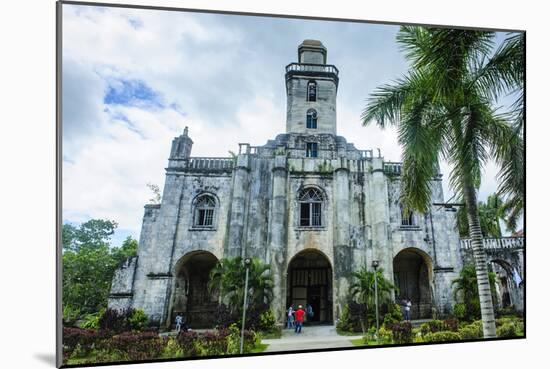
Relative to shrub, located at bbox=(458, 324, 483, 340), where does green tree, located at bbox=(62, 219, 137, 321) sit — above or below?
above

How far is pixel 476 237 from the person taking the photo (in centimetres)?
745

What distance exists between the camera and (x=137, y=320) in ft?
24.6

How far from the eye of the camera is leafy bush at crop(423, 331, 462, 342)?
772 centimetres

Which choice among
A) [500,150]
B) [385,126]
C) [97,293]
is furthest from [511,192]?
[97,293]

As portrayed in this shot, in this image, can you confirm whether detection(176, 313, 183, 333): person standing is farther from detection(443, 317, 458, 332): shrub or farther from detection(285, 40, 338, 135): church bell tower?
detection(285, 40, 338, 135): church bell tower

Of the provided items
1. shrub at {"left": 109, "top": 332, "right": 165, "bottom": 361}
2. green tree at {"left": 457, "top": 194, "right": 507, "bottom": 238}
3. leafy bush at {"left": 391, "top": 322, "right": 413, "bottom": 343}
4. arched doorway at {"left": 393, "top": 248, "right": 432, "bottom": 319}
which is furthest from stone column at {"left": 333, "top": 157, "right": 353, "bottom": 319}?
shrub at {"left": 109, "top": 332, "right": 165, "bottom": 361}

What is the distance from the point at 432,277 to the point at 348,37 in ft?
22.0

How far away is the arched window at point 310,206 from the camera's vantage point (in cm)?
1068

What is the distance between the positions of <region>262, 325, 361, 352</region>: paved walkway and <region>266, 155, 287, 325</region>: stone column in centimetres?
91

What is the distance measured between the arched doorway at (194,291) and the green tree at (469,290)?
19.4 ft

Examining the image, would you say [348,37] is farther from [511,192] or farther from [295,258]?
[295,258]

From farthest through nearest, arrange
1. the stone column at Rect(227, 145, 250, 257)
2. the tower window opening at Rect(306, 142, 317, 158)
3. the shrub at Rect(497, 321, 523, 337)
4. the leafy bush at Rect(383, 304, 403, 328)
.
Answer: the tower window opening at Rect(306, 142, 317, 158)
the stone column at Rect(227, 145, 250, 257)
the leafy bush at Rect(383, 304, 403, 328)
the shrub at Rect(497, 321, 523, 337)

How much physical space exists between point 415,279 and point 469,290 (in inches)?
59.0

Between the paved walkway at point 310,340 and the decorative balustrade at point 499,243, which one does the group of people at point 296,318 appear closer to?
the paved walkway at point 310,340
